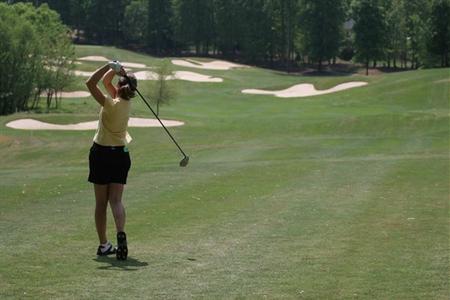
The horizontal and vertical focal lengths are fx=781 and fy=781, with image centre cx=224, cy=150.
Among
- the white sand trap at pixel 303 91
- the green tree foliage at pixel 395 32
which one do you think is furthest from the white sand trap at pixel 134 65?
the green tree foliage at pixel 395 32

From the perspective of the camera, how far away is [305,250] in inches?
395

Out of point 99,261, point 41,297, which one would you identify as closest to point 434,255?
point 99,261

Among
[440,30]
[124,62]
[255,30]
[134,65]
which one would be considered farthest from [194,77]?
[255,30]

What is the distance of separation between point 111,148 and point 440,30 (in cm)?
8219

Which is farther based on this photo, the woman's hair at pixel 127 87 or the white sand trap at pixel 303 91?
the white sand trap at pixel 303 91

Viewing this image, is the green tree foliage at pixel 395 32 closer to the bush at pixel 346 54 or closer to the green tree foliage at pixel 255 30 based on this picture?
the bush at pixel 346 54

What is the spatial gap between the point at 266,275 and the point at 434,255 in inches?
96.8

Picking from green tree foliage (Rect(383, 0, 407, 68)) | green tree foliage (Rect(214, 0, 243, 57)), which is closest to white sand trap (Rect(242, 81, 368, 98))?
green tree foliage (Rect(383, 0, 407, 68))

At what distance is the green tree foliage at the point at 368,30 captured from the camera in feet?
316

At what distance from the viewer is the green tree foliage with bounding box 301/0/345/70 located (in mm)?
103938

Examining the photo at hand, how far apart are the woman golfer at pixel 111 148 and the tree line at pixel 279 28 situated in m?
81.8

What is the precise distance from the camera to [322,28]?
10506cm

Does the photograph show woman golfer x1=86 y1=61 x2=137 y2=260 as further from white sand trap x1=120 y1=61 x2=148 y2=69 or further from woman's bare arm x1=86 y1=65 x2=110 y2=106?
white sand trap x1=120 y1=61 x2=148 y2=69

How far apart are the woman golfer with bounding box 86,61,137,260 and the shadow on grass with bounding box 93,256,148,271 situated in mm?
204
